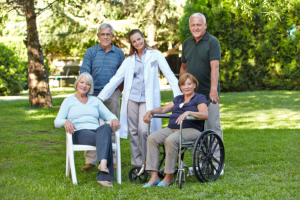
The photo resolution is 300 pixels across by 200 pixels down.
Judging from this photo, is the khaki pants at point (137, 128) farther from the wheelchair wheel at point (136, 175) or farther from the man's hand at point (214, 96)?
the man's hand at point (214, 96)

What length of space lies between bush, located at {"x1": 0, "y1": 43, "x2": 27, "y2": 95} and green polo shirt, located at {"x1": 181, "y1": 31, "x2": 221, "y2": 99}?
14399mm

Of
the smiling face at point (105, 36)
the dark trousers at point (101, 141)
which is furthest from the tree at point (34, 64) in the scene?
the dark trousers at point (101, 141)

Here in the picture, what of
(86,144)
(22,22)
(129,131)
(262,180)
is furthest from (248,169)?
(22,22)

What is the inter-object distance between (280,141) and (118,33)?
57.4 ft

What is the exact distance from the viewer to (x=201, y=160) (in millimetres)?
3998

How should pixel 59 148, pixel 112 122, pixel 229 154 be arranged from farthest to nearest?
pixel 59 148, pixel 229 154, pixel 112 122

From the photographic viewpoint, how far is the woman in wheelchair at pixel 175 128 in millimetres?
3855

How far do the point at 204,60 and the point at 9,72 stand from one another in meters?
15.2

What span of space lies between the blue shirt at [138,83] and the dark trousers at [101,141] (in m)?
0.61

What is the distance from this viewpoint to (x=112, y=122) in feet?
13.9

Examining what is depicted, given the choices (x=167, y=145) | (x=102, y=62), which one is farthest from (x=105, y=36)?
(x=167, y=145)

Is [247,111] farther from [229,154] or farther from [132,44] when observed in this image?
[132,44]

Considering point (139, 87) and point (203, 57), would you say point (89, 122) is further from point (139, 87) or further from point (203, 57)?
point (203, 57)

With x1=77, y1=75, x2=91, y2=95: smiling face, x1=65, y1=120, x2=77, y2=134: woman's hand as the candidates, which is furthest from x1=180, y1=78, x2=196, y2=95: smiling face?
x1=65, y1=120, x2=77, y2=134: woman's hand
